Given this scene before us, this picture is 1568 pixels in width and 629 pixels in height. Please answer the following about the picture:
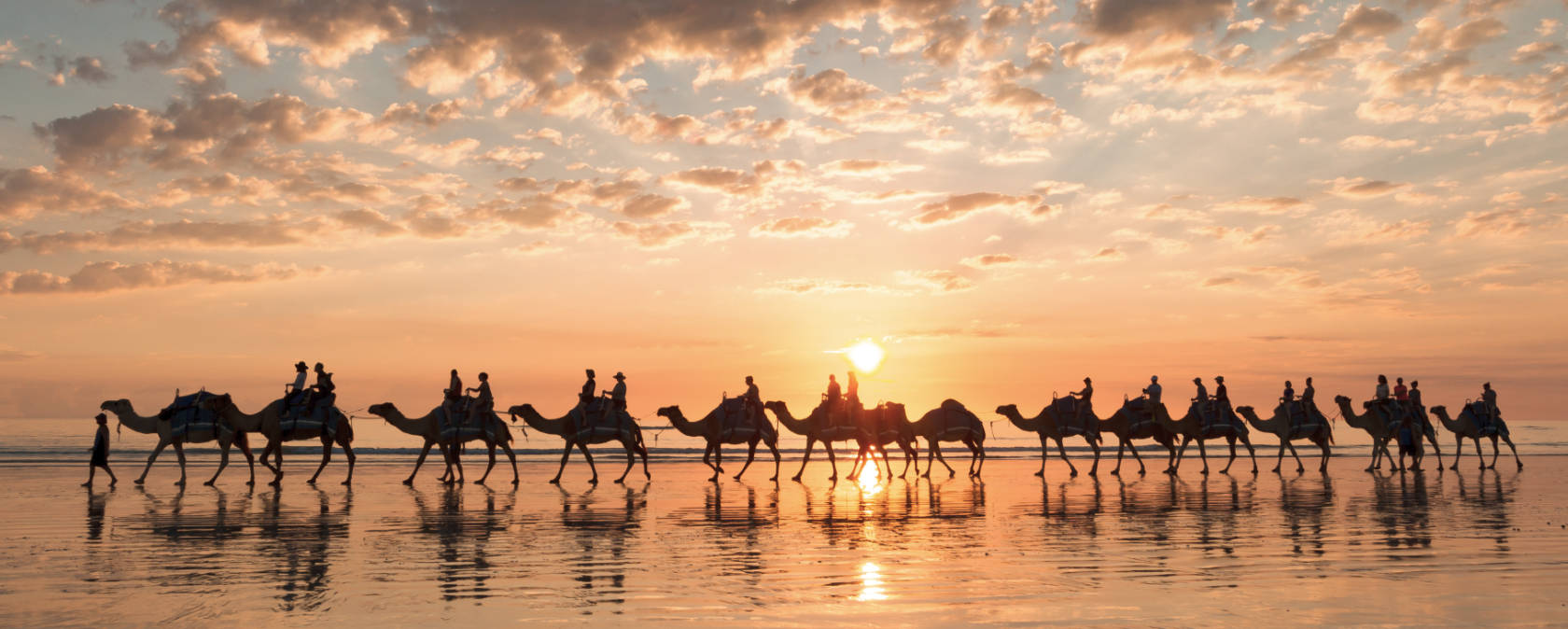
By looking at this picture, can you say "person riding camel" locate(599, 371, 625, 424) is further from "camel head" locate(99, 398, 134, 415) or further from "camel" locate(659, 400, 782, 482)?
"camel head" locate(99, 398, 134, 415)

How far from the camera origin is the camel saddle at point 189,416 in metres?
22.9

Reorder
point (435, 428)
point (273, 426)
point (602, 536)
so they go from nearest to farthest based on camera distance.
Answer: point (602, 536) < point (273, 426) < point (435, 428)

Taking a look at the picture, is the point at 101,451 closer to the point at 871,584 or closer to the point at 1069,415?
the point at 871,584

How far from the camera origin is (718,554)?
451 inches

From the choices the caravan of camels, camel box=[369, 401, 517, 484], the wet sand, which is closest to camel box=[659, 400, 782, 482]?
the caravan of camels

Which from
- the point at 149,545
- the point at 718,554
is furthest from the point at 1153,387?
the point at 149,545

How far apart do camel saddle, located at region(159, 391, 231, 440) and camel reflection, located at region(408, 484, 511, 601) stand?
5.30 meters

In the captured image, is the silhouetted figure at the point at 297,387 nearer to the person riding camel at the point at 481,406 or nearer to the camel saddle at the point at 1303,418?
the person riding camel at the point at 481,406

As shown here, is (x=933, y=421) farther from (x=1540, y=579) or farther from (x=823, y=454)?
(x=823, y=454)

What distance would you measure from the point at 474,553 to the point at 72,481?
18137mm

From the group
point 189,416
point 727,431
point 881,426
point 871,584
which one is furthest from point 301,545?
point 881,426

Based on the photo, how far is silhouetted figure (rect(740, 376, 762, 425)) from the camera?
25781mm

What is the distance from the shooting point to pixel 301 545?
11984 millimetres

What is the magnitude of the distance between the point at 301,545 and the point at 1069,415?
67.2 ft
